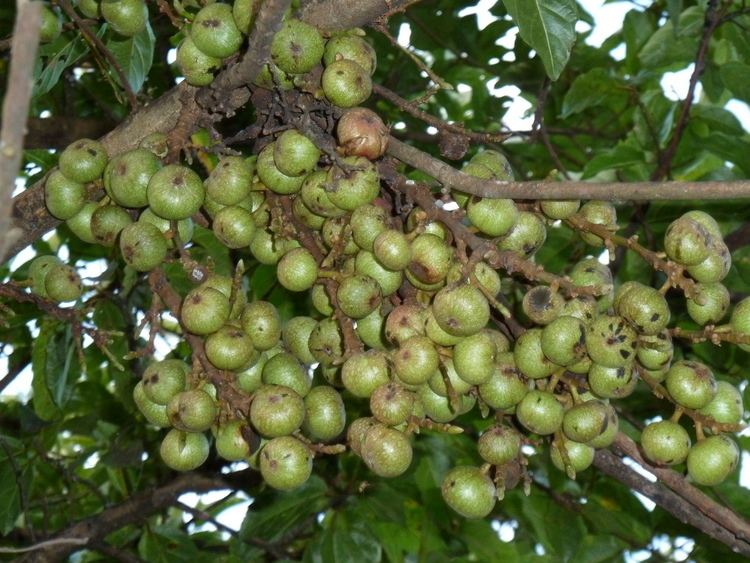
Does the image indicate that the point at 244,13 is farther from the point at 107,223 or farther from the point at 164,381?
the point at 164,381

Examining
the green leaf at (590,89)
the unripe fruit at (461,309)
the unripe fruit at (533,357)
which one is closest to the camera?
the unripe fruit at (461,309)

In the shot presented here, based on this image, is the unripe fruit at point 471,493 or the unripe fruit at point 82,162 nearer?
the unripe fruit at point 471,493

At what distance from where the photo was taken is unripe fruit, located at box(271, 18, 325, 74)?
A: 1825mm

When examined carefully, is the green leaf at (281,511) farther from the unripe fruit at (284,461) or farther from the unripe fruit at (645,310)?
the unripe fruit at (645,310)

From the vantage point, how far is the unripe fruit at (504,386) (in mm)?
1792

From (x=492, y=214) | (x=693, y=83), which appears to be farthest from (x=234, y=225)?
(x=693, y=83)

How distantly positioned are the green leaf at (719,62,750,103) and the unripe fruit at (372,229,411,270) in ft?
6.82

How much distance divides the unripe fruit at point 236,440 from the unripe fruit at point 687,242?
2.79 feet

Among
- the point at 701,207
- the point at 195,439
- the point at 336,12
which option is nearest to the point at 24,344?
the point at 195,439

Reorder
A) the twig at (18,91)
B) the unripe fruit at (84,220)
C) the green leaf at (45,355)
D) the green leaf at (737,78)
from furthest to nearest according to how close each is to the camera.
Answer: the green leaf at (737,78)
the green leaf at (45,355)
the unripe fruit at (84,220)
the twig at (18,91)

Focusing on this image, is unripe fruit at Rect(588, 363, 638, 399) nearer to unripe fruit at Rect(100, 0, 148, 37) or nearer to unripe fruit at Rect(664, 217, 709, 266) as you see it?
unripe fruit at Rect(664, 217, 709, 266)

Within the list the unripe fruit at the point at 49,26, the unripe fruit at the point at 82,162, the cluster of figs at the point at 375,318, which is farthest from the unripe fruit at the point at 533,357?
the unripe fruit at the point at 49,26

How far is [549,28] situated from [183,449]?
1202mm

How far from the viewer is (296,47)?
6.02 feet
